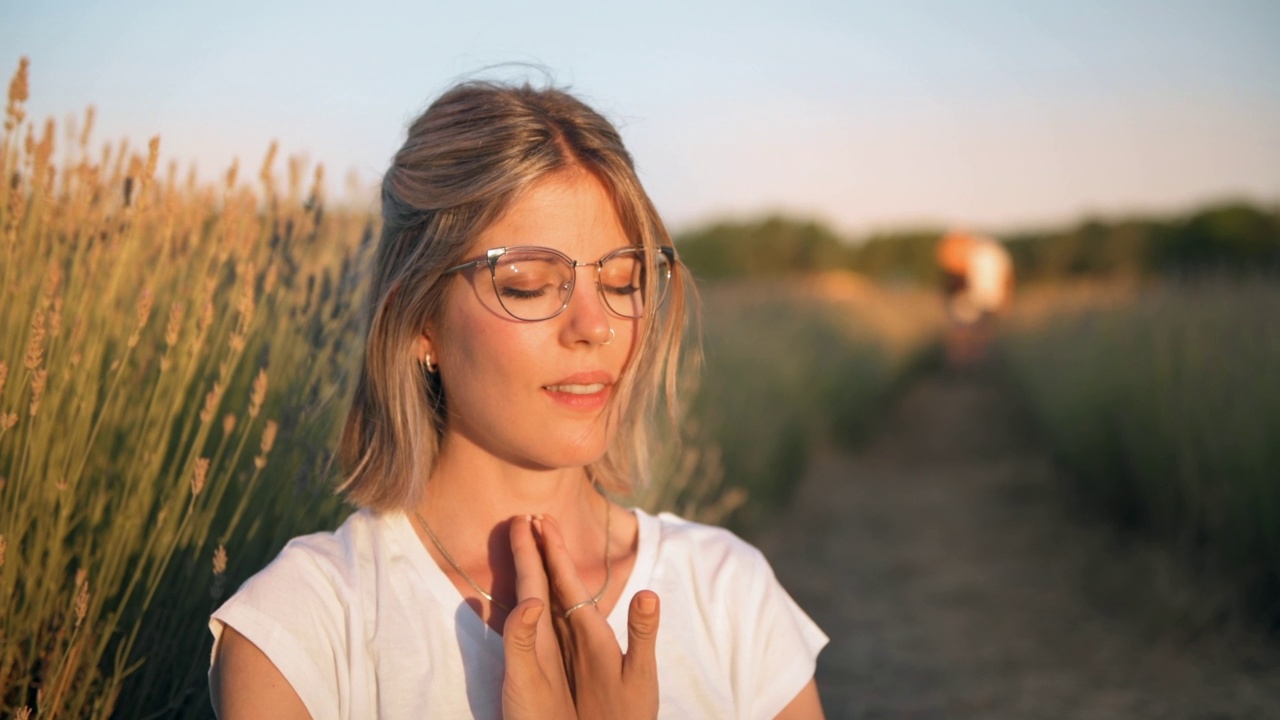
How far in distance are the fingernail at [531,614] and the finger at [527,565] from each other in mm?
58

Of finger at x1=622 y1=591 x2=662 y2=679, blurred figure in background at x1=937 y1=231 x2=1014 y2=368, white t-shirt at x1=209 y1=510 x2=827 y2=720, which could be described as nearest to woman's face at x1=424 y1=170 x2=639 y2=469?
white t-shirt at x1=209 y1=510 x2=827 y2=720

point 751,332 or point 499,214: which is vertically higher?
point 499,214

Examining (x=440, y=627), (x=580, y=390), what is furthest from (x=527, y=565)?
(x=580, y=390)

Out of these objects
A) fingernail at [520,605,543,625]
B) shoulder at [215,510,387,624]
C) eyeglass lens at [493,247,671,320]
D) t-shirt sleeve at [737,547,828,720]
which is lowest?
t-shirt sleeve at [737,547,828,720]

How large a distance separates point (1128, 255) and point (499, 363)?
32815 millimetres

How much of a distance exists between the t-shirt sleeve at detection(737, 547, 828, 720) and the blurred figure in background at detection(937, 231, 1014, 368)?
815 inches

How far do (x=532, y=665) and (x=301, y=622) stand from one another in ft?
1.06

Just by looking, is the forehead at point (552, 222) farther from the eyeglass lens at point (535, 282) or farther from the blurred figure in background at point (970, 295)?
the blurred figure in background at point (970, 295)

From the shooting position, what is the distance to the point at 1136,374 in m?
6.86

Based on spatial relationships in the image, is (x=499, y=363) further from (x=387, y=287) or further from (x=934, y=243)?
(x=934, y=243)

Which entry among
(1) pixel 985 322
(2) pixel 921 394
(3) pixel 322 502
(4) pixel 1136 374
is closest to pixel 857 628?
(4) pixel 1136 374

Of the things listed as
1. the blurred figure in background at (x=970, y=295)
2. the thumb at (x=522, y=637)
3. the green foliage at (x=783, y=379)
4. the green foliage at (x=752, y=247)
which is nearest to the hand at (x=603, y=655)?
the thumb at (x=522, y=637)

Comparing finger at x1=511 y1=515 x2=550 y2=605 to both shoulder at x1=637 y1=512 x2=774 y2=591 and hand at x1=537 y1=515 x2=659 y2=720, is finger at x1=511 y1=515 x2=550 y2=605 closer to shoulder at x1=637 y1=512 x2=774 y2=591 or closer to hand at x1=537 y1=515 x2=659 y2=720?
hand at x1=537 y1=515 x2=659 y2=720

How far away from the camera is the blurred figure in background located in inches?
876
